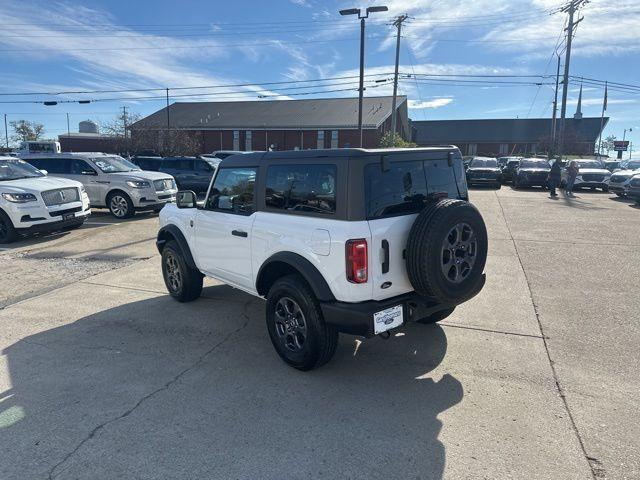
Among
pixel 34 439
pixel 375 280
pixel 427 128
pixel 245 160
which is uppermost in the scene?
pixel 427 128

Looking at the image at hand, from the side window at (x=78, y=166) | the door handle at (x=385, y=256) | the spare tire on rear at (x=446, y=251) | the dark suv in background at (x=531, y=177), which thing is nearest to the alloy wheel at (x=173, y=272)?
the door handle at (x=385, y=256)

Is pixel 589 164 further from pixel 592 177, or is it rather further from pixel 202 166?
pixel 202 166

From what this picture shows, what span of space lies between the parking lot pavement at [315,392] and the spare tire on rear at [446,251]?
0.81 metres

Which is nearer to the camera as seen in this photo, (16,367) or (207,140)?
(16,367)

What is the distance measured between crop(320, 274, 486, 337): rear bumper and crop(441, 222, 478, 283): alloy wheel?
0.93 feet

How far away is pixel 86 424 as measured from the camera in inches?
121

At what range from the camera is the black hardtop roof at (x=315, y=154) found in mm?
3387

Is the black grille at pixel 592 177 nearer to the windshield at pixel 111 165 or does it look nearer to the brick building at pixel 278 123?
the windshield at pixel 111 165

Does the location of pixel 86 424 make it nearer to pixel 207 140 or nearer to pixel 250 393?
pixel 250 393

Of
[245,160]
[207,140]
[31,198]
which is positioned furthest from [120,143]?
[245,160]

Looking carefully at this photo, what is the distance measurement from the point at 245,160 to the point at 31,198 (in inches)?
282

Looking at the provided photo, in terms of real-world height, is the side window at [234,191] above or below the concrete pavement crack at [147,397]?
above

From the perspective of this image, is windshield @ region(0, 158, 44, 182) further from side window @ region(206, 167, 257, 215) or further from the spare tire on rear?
the spare tire on rear

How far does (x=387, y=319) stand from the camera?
3375mm
